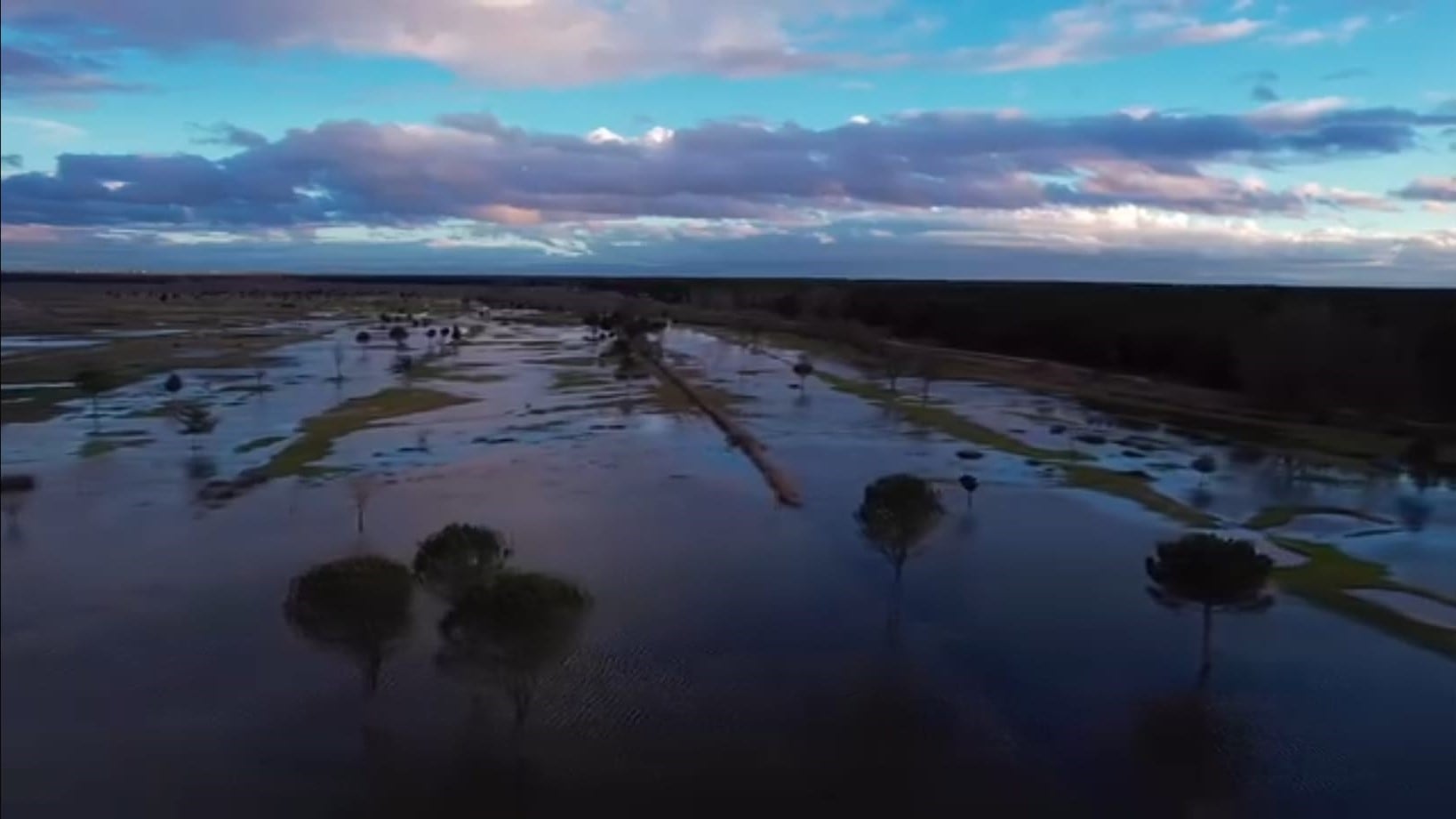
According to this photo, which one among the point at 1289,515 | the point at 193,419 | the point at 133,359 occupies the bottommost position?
the point at 1289,515

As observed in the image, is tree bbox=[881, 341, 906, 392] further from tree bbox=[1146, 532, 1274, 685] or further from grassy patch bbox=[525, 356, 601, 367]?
tree bbox=[1146, 532, 1274, 685]

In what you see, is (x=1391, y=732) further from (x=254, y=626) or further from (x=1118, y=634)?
(x=254, y=626)

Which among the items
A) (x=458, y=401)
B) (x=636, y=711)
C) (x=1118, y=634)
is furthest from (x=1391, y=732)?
(x=458, y=401)

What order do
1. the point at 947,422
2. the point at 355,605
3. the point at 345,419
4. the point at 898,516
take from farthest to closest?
the point at 947,422 < the point at 345,419 < the point at 898,516 < the point at 355,605

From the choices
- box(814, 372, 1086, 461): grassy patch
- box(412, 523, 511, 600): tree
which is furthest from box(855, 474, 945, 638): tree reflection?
box(814, 372, 1086, 461): grassy patch

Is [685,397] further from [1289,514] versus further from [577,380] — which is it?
[1289,514]

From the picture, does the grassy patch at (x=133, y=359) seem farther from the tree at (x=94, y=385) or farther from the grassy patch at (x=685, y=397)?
the grassy patch at (x=685, y=397)

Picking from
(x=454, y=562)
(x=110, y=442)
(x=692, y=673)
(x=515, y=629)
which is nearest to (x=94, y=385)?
(x=110, y=442)
